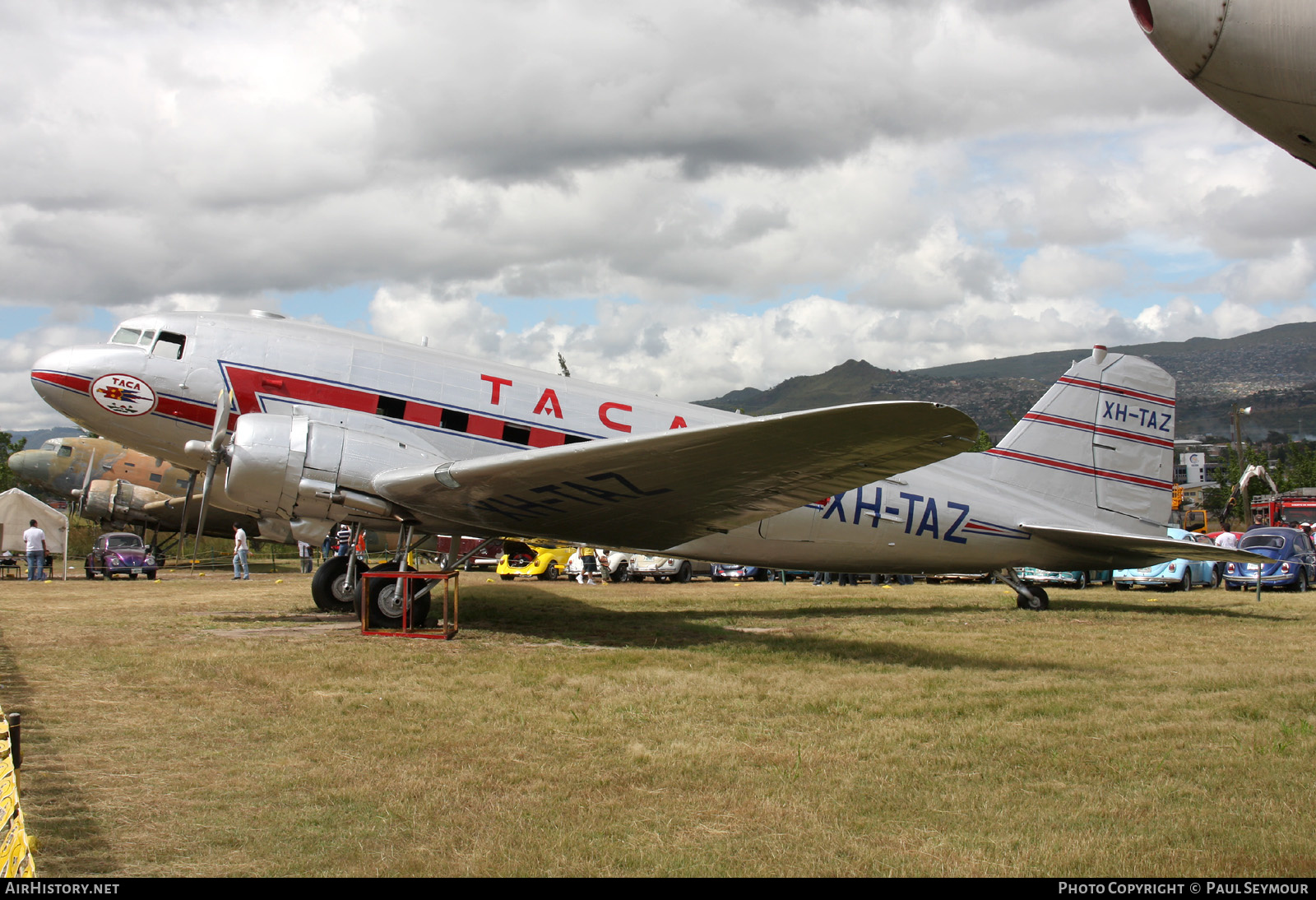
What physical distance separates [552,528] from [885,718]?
542 cm

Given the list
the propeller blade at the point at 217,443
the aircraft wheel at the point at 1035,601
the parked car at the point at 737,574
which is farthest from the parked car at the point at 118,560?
the aircraft wheel at the point at 1035,601

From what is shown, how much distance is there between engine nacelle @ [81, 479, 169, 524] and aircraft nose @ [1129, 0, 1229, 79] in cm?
3521

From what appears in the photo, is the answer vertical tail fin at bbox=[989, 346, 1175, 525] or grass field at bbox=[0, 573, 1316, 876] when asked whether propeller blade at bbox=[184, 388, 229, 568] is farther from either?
vertical tail fin at bbox=[989, 346, 1175, 525]

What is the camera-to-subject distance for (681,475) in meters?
8.51

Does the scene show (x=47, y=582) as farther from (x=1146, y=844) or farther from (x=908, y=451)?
(x=1146, y=844)

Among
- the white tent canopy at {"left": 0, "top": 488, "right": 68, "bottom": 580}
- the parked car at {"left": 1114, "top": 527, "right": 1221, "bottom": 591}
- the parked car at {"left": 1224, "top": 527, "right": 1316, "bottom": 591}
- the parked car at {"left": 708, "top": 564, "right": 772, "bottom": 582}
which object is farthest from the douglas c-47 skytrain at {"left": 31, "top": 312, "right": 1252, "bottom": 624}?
the white tent canopy at {"left": 0, "top": 488, "right": 68, "bottom": 580}

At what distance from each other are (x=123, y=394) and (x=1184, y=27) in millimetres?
10935

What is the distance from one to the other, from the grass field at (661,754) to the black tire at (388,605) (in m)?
0.63

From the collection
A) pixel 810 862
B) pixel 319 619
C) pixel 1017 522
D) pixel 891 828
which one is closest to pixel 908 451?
pixel 891 828

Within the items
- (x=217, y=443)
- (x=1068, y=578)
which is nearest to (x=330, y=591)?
(x=217, y=443)

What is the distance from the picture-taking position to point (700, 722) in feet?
18.9

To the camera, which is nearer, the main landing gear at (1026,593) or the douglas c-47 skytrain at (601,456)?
the douglas c-47 skytrain at (601,456)

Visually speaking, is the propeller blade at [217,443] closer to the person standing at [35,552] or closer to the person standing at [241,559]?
the person standing at [241,559]

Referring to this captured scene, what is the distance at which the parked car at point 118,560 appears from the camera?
25.7 m
